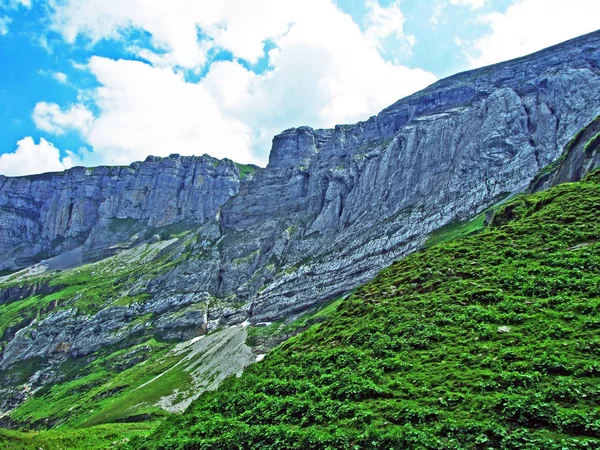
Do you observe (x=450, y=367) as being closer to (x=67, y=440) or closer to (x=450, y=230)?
(x=67, y=440)

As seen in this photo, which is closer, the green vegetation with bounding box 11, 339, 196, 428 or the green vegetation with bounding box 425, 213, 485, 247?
the green vegetation with bounding box 11, 339, 196, 428

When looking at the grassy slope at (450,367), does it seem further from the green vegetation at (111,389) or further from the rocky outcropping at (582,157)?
the green vegetation at (111,389)

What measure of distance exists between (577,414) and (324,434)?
12055 millimetres

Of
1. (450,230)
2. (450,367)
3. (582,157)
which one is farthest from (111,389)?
(582,157)

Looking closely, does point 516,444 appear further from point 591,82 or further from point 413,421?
point 591,82

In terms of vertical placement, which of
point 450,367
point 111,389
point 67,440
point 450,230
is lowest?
point 111,389

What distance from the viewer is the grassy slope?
19484mm

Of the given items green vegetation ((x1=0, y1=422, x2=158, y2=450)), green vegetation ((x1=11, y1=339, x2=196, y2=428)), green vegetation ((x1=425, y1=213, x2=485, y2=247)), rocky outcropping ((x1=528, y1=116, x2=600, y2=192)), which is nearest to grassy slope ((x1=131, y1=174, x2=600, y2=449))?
green vegetation ((x1=0, y1=422, x2=158, y2=450))

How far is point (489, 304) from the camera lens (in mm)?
31766

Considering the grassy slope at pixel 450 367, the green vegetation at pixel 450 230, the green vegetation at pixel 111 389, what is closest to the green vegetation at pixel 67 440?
the grassy slope at pixel 450 367

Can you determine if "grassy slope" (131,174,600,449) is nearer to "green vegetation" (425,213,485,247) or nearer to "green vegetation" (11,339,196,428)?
"green vegetation" (11,339,196,428)

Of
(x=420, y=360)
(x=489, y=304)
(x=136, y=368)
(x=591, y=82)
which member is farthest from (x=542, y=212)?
(x=591, y=82)

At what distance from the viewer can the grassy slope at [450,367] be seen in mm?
19484

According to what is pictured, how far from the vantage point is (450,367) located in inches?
980
